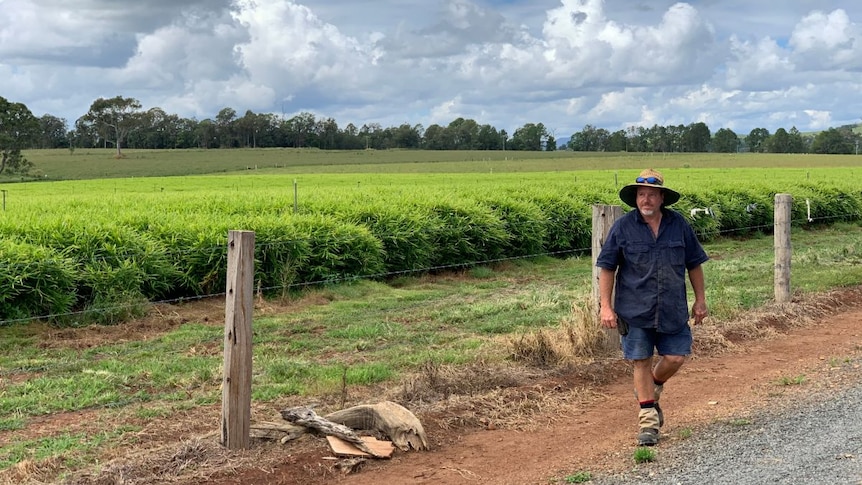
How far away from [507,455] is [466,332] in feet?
13.0

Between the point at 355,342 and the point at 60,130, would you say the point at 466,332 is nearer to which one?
the point at 355,342

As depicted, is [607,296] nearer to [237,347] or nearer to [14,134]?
[237,347]

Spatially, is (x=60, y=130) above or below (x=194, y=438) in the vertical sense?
above

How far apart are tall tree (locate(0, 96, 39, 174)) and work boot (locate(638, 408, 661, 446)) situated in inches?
3027

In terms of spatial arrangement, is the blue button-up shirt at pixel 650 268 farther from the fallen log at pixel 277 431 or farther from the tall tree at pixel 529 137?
the tall tree at pixel 529 137

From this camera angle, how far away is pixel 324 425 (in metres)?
5.11

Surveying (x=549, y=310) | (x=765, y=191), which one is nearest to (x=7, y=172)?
(x=765, y=191)

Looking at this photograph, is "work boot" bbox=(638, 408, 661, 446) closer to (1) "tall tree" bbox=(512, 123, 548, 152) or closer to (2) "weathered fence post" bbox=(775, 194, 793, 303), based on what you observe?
(2) "weathered fence post" bbox=(775, 194, 793, 303)

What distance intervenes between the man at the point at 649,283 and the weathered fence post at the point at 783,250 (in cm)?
510

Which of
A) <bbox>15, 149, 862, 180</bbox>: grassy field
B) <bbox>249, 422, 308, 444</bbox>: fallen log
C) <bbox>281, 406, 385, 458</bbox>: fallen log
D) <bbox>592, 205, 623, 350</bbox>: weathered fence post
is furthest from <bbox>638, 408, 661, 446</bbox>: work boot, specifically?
<bbox>15, 149, 862, 180</bbox>: grassy field

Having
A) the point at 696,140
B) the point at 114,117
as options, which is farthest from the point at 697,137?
the point at 114,117

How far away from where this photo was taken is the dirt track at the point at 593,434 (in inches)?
185

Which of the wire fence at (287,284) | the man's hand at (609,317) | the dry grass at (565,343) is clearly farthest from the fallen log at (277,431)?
the wire fence at (287,284)

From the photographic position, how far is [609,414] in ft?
19.4
